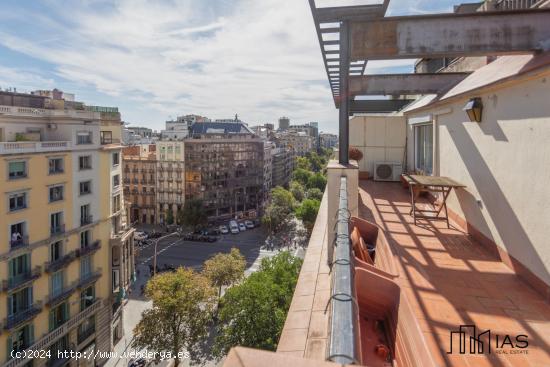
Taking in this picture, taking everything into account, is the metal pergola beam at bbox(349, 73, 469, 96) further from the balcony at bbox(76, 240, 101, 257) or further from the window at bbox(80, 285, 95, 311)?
the window at bbox(80, 285, 95, 311)

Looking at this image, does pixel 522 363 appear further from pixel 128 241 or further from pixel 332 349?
pixel 128 241

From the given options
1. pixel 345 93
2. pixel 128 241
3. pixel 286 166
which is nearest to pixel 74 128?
pixel 128 241

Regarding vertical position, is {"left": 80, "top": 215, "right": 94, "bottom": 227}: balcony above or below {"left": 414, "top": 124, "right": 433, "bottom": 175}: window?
below

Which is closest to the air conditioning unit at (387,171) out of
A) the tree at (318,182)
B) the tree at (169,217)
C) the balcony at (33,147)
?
the balcony at (33,147)

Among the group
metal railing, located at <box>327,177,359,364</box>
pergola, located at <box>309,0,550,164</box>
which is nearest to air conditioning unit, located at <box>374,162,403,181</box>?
pergola, located at <box>309,0,550,164</box>

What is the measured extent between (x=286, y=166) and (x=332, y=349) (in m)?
88.7

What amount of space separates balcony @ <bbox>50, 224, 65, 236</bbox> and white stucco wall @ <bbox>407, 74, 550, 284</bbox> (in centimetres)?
1981

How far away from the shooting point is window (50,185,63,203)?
59.6 feet

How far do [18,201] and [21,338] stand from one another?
6.98 m

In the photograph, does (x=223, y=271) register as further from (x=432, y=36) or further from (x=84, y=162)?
(x=432, y=36)

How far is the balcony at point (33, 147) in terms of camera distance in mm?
15617

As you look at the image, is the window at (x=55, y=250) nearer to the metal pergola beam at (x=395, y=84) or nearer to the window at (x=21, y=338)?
the window at (x=21, y=338)

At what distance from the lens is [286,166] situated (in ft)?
294

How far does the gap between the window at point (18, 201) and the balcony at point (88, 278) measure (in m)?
5.82
